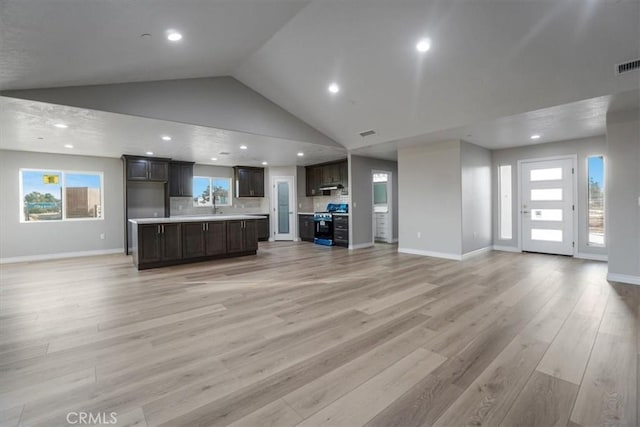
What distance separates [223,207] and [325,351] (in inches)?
288

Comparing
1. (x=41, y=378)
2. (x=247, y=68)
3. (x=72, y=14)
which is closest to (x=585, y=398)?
(x=41, y=378)

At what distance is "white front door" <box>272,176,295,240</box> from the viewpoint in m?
9.05

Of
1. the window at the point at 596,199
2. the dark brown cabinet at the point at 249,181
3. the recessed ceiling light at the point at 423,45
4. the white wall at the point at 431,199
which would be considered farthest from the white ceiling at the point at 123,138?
the window at the point at 596,199

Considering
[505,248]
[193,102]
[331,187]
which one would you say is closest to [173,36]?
[193,102]

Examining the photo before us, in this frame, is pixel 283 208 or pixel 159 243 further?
pixel 283 208

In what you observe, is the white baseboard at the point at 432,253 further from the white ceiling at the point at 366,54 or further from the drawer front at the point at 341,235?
the white ceiling at the point at 366,54

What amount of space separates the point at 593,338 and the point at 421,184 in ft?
13.5

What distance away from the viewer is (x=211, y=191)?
8.56 metres

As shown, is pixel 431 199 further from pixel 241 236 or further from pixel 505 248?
pixel 241 236

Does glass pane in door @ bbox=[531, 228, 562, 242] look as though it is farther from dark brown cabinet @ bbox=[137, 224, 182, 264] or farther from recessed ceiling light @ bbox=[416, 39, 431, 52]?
dark brown cabinet @ bbox=[137, 224, 182, 264]

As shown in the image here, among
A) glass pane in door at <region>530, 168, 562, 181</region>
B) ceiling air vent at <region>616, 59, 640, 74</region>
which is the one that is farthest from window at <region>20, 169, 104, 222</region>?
glass pane in door at <region>530, 168, 562, 181</region>

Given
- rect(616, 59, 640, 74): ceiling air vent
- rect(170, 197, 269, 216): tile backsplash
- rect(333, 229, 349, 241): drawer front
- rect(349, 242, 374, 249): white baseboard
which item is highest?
rect(616, 59, 640, 74): ceiling air vent

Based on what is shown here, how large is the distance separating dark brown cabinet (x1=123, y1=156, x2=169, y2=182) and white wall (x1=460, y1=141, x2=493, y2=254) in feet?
22.7

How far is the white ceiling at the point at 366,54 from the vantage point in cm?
257
